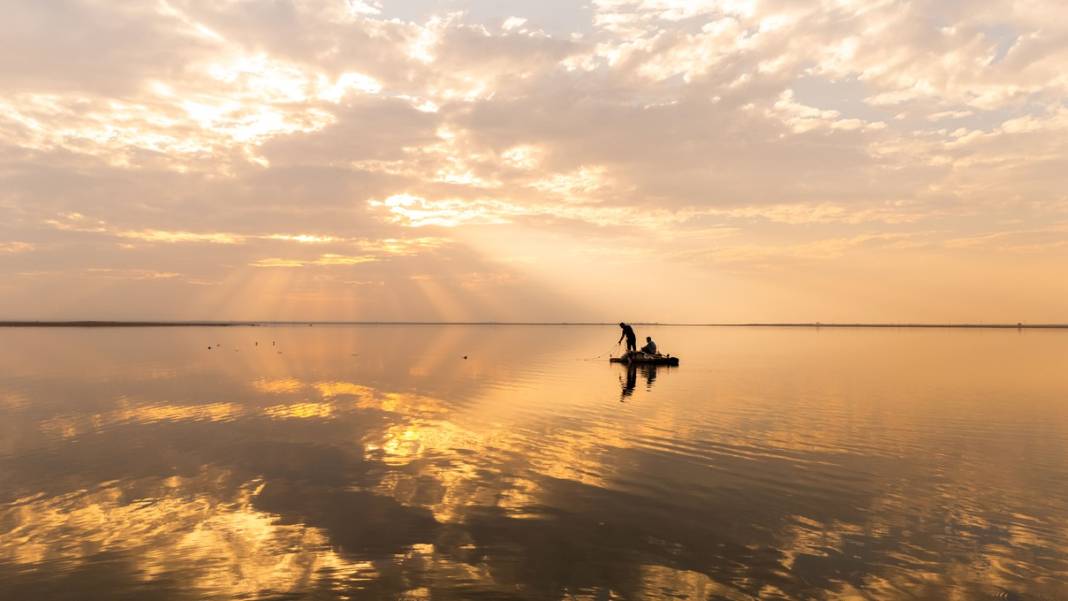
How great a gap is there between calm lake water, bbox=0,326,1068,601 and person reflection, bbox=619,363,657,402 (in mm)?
3930

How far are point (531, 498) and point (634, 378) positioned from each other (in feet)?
108

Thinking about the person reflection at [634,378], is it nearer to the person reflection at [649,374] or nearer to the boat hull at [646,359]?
the person reflection at [649,374]

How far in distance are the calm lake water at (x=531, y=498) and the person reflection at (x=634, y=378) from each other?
393 centimetres

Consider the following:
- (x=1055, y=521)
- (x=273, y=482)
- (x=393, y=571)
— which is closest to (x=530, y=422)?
(x=273, y=482)

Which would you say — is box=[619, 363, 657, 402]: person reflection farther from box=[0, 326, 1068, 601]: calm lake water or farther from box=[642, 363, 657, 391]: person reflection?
box=[0, 326, 1068, 601]: calm lake water

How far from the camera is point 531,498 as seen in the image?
16047mm

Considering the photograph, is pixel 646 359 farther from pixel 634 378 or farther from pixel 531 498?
pixel 531 498

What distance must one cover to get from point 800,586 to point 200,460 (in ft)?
62.3

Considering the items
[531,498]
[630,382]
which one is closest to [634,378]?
[630,382]

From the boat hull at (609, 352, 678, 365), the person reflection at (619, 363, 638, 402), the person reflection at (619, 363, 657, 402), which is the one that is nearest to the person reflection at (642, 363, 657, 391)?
the person reflection at (619, 363, 657, 402)

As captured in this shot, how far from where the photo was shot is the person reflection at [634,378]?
1533 inches

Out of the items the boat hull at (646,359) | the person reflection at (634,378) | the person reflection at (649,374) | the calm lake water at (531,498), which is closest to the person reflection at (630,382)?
the person reflection at (634,378)

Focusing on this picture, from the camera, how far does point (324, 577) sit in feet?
36.7

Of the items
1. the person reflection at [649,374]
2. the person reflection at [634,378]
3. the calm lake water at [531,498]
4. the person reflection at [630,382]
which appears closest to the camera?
the calm lake water at [531,498]
